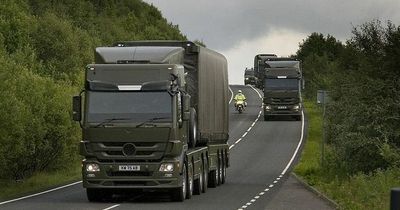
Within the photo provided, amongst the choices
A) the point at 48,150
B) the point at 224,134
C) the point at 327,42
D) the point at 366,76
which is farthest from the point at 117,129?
the point at 327,42

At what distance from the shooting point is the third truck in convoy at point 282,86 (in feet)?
214

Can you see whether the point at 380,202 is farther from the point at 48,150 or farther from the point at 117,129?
the point at 48,150

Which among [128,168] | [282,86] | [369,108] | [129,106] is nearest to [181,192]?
[128,168]

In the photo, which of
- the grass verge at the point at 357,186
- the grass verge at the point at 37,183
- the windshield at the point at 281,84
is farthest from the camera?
the windshield at the point at 281,84

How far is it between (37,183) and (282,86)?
115 feet

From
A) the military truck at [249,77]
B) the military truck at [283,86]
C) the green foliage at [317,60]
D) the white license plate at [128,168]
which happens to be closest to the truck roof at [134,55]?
the white license plate at [128,168]

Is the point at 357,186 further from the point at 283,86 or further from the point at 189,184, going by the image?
the point at 283,86

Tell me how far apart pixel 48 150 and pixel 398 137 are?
47.8 ft

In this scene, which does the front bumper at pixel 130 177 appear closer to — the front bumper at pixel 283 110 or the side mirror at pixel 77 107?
the side mirror at pixel 77 107

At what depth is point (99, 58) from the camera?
969 inches

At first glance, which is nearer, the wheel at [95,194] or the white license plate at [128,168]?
the white license plate at [128,168]

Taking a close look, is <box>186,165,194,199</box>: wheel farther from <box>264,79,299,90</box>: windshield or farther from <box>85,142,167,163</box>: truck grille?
<box>264,79,299,90</box>: windshield

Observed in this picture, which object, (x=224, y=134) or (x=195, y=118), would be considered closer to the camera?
(x=195, y=118)

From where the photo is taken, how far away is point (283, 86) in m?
66.6
